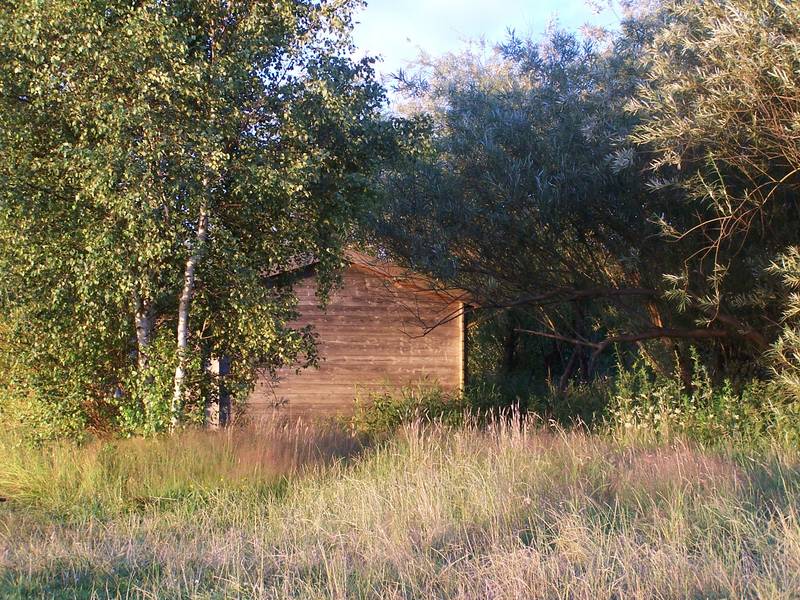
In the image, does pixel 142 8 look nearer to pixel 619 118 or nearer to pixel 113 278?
pixel 113 278

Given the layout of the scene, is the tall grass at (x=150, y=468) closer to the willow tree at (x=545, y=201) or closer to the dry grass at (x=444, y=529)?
the dry grass at (x=444, y=529)

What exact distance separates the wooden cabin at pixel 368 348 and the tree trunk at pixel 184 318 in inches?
294

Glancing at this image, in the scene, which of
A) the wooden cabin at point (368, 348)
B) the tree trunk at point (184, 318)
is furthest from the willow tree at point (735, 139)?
the wooden cabin at point (368, 348)

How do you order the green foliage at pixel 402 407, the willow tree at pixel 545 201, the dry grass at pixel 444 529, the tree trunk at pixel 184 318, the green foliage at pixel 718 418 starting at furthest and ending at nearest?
the green foliage at pixel 402 407 → the willow tree at pixel 545 201 → the green foliage at pixel 718 418 → the tree trunk at pixel 184 318 → the dry grass at pixel 444 529

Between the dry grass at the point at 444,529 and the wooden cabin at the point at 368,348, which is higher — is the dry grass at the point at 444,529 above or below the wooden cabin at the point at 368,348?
below

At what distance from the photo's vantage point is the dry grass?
506 centimetres

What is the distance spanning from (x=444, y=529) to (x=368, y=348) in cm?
1085

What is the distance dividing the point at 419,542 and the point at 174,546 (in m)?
1.94

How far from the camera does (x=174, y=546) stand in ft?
21.5

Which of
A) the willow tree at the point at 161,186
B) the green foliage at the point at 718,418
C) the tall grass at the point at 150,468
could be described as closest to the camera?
the willow tree at the point at 161,186

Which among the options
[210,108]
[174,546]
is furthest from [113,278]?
[174,546]

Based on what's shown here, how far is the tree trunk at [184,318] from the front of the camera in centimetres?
907

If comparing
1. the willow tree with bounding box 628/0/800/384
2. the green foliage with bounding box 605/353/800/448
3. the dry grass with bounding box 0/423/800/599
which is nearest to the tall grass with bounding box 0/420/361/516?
the dry grass with bounding box 0/423/800/599

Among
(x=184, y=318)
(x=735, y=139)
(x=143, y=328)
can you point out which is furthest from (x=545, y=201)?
(x=143, y=328)
